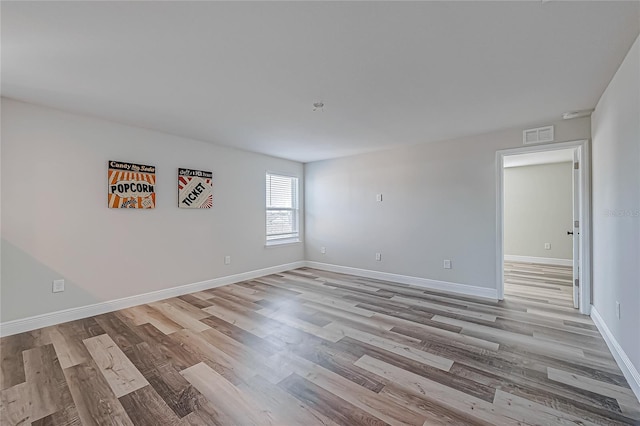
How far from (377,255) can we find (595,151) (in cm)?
313

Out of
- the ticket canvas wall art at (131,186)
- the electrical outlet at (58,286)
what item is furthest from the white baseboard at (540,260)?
the electrical outlet at (58,286)

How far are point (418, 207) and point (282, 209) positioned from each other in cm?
267

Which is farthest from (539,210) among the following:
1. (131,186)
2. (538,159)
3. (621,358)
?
(131,186)

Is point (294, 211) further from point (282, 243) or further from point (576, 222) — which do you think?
point (576, 222)

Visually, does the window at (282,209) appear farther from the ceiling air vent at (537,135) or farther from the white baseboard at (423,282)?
the ceiling air vent at (537,135)

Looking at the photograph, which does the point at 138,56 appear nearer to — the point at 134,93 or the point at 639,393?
the point at 134,93

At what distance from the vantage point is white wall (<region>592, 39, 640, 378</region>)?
1845mm

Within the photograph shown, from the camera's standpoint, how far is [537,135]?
11.6 ft

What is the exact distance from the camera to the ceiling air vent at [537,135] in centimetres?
347

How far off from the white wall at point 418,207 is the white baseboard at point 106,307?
79.5 inches

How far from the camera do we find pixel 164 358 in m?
2.27

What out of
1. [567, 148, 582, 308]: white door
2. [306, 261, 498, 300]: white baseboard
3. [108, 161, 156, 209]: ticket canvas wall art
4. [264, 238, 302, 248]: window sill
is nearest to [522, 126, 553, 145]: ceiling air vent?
[567, 148, 582, 308]: white door

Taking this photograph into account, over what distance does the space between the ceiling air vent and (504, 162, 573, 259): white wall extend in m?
3.45

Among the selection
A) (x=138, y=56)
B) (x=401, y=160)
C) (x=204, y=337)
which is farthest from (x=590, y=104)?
(x=204, y=337)
